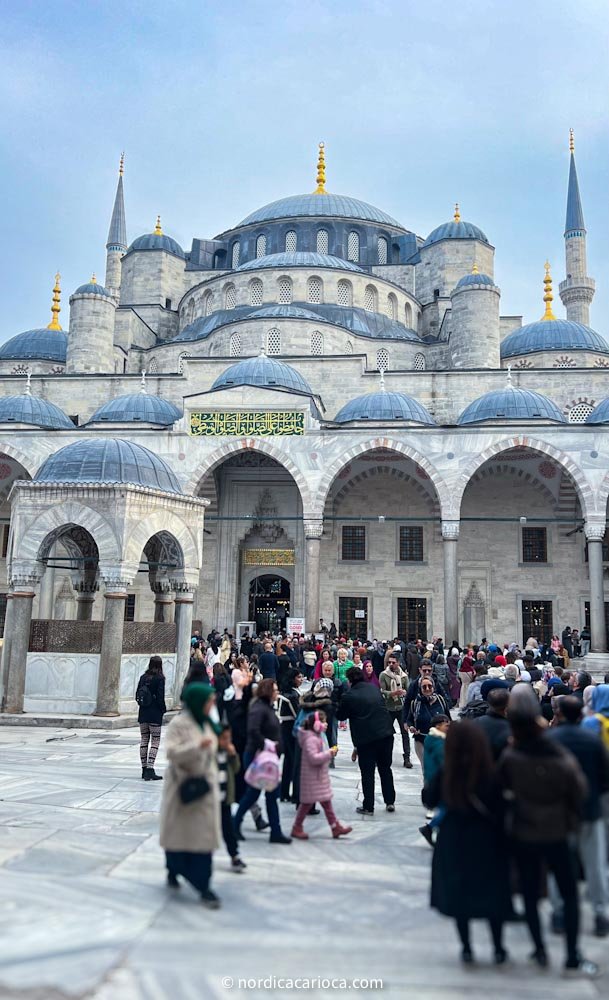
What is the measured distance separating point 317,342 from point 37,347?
9.99 m

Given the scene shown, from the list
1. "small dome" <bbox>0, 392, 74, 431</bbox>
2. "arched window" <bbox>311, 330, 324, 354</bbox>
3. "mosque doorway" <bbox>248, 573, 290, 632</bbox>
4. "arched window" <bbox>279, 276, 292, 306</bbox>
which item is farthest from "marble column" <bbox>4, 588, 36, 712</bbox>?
"arched window" <bbox>279, 276, 292, 306</bbox>

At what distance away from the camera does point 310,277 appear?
84.6ft

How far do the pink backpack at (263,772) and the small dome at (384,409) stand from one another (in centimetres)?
1508

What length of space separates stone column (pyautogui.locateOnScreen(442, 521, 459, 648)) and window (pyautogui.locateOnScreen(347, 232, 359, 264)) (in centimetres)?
1516

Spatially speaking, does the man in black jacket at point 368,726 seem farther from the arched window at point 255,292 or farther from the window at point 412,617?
the arched window at point 255,292

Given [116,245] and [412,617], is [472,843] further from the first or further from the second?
[116,245]

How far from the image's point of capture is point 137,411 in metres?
20.3

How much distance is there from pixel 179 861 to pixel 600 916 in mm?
1880

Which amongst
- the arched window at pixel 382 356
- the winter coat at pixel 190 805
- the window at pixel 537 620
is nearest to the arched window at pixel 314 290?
the arched window at pixel 382 356

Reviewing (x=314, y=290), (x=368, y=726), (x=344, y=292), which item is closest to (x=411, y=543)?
(x=344, y=292)

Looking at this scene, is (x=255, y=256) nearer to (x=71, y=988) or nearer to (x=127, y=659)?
(x=127, y=659)

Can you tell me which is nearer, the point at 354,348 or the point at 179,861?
the point at 179,861

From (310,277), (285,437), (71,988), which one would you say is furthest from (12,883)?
(310,277)

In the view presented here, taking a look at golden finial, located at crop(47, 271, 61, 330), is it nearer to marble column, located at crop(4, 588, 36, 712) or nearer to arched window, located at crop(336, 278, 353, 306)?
arched window, located at crop(336, 278, 353, 306)
